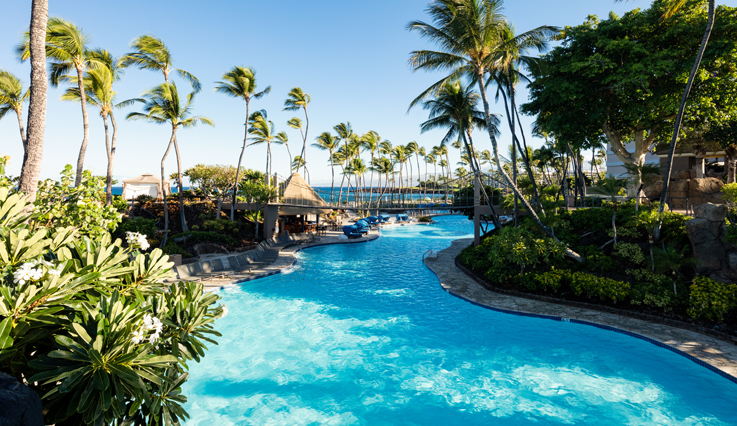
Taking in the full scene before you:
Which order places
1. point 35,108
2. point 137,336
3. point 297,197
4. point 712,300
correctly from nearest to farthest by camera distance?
1. point 137,336
2. point 35,108
3. point 712,300
4. point 297,197

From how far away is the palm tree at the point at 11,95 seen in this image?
20.4 meters

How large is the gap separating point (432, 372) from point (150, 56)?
1128 inches

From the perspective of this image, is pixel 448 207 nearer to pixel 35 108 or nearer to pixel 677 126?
pixel 677 126

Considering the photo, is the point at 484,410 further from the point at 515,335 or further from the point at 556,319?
the point at 556,319

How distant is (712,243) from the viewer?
11.3m

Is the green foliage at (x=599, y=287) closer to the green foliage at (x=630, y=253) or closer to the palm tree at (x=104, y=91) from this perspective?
the green foliage at (x=630, y=253)

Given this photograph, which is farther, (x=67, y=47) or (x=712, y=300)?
(x=67, y=47)

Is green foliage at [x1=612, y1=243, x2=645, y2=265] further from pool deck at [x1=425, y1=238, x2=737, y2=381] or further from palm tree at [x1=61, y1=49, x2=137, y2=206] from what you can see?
palm tree at [x1=61, y1=49, x2=137, y2=206]

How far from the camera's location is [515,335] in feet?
35.6

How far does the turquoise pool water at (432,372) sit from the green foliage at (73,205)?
15.9 ft

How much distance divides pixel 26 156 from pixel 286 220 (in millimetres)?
25809

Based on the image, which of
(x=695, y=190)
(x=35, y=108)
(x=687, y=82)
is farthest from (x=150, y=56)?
(x=695, y=190)

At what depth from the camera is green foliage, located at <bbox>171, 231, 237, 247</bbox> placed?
22.0 meters

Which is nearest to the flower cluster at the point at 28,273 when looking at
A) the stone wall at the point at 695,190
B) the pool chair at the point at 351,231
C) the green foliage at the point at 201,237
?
the green foliage at the point at 201,237
